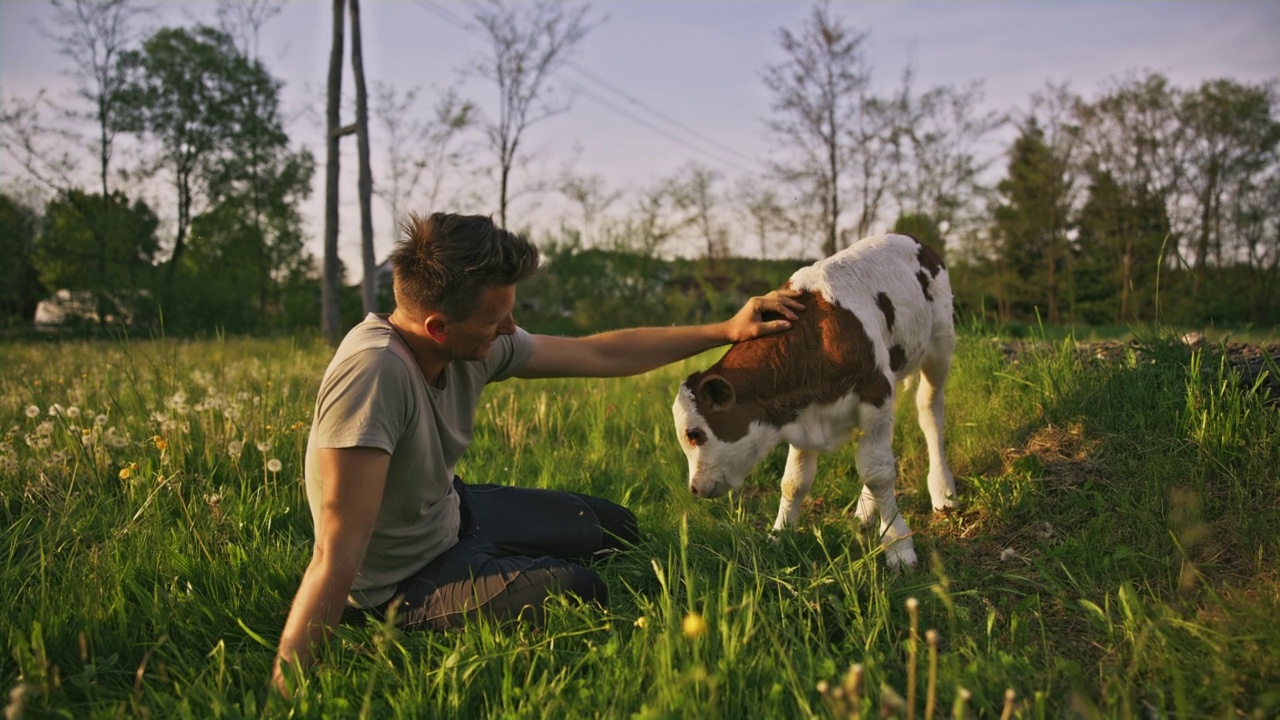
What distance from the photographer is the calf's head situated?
11.9ft

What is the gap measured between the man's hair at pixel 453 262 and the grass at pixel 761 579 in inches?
46.3

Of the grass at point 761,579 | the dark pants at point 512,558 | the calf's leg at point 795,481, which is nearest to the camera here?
the grass at point 761,579

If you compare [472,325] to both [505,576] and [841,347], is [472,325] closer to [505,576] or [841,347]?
[505,576]

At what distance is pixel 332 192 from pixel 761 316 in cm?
1454

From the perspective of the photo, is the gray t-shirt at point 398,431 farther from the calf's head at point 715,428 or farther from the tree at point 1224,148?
the tree at point 1224,148

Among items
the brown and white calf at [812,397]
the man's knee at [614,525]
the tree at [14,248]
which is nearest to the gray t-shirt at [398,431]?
the man's knee at [614,525]

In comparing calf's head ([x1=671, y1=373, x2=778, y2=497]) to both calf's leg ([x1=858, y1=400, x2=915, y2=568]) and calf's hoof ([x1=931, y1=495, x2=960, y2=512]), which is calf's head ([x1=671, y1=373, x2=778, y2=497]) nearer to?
calf's leg ([x1=858, y1=400, x2=915, y2=568])

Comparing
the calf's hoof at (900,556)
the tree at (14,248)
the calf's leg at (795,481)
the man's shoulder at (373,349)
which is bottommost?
the calf's hoof at (900,556)

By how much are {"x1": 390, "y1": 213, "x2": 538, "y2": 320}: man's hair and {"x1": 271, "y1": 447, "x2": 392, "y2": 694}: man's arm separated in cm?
60

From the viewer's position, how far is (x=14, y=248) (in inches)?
942

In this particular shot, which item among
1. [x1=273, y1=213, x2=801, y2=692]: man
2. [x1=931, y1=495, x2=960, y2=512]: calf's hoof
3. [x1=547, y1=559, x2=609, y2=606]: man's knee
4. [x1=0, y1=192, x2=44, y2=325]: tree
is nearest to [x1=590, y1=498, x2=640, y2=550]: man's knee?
[x1=273, y1=213, x2=801, y2=692]: man

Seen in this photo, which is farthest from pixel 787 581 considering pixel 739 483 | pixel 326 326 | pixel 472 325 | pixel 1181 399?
pixel 326 326

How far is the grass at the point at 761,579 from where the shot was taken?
2.37 meters

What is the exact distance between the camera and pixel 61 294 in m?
26.3
